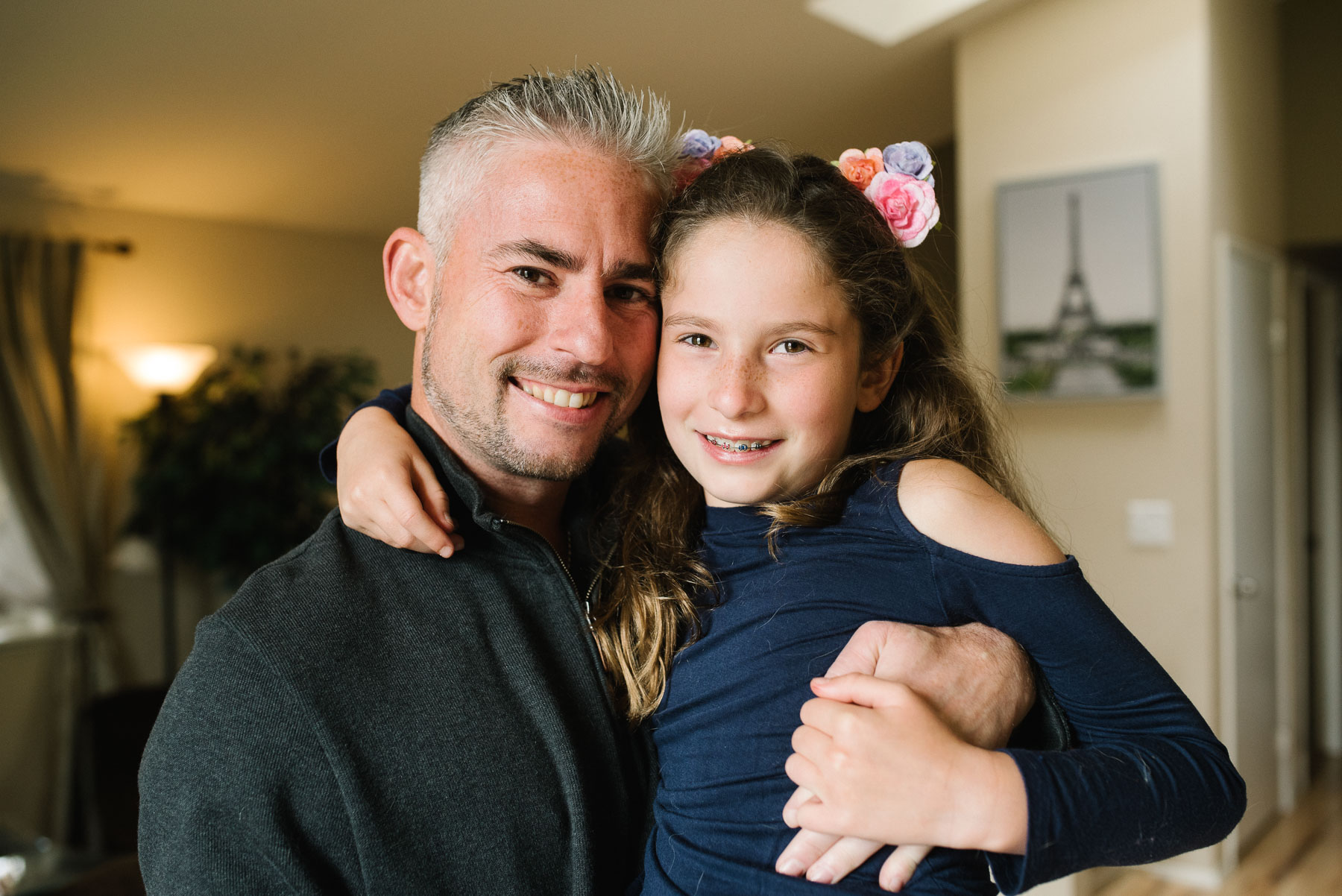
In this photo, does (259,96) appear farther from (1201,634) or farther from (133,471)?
(1201,634)

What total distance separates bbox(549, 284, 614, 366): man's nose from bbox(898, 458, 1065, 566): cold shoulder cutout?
1.24 feet

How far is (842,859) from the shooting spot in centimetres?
101

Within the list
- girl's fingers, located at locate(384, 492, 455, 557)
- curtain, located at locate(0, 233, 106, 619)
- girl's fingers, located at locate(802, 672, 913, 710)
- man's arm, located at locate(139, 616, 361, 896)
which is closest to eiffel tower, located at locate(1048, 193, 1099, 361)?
girl's fingers, located at locate(802, 672, 913, 710)

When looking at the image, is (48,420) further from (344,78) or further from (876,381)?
(876,381)

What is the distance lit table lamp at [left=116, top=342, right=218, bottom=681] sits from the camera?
16.5 feet

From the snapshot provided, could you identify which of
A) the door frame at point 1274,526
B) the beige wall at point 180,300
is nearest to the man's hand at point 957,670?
the door frame at point 1274,526

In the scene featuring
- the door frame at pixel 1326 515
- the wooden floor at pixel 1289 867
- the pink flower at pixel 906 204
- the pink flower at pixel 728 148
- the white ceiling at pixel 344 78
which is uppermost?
the white ceiling at pixel 344 78

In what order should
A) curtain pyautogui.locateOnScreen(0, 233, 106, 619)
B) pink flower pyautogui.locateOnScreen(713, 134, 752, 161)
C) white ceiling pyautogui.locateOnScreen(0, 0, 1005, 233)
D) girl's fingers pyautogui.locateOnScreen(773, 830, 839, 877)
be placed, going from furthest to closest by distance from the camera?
curtain pyautogui.locateOnScreen(0, 233, 106, 619), white ceiling pyautogui.locateOnScreen(0, 0, 1005, 233), pink flower pyautogui.locateOnScreen(713, 134, 752, 161), girl's fingers pyautogui.locateOnScreen(773, 830, 839, 877)

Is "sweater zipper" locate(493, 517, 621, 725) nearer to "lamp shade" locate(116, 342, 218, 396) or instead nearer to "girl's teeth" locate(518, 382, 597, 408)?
"girl's teeth" locate(518, 382, 597, 408)

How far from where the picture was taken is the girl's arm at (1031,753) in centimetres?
93

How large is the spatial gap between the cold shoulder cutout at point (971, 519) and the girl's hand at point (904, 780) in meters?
0.17

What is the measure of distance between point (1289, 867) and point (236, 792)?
14.0ft

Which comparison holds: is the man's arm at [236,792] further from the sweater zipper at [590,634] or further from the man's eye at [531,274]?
the man's eye at [531,274]

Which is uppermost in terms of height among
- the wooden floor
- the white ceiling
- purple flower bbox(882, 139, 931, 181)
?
the white ceiling
